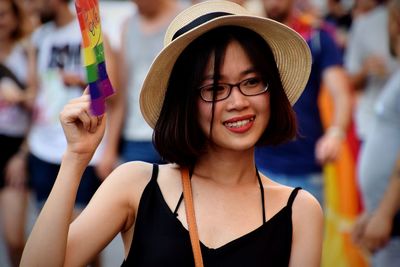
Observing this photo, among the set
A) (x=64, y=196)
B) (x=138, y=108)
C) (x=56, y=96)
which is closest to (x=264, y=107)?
(x=64, y=196)

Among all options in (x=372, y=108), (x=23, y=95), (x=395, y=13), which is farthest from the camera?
(x=372, y=108)

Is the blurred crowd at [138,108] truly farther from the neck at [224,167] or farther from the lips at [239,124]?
the lips at [239,124]

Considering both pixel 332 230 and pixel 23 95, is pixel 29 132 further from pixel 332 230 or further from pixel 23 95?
pixel 332 230

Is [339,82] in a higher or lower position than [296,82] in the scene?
lower

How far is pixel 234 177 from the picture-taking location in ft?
10.3

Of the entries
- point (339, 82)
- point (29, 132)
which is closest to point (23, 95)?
point (29, 132)

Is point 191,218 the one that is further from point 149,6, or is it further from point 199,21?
point 149,6

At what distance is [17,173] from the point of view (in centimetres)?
648

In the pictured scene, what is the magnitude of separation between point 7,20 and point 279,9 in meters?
2.19

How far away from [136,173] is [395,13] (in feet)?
8.59

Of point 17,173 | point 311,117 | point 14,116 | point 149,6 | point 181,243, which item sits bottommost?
point 17,173

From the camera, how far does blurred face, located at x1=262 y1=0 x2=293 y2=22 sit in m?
5.62

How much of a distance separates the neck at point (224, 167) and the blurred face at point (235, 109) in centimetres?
9

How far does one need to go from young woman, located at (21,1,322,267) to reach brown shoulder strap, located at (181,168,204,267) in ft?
0.09
